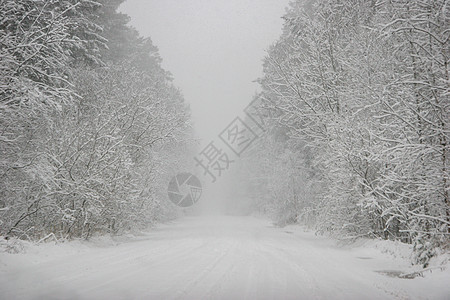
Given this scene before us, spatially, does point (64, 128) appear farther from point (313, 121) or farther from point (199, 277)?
point (313, 121)

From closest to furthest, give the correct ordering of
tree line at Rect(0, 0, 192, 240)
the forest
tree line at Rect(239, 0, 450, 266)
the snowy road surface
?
the snowy road surface, the forest, tree line at Rect(239, 0, 450, 266), tree line at Rect(0, 0, 192, 240)

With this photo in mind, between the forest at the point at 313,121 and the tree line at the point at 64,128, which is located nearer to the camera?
the forest at the point at 313,121

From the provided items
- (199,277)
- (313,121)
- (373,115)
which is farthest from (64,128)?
(373,115)

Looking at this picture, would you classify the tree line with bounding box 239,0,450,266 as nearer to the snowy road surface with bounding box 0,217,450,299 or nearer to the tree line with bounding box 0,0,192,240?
the snowy road surface with bounding box 0,217,450,299

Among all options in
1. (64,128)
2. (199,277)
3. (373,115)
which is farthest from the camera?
(64,128)

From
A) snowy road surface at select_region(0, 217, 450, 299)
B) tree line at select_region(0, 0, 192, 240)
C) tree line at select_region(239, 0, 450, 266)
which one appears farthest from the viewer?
tree line at select_region(0, 0, 192, 240)

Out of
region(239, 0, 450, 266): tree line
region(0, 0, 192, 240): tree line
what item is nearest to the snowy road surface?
region(239, 0, 450, 266): tree line

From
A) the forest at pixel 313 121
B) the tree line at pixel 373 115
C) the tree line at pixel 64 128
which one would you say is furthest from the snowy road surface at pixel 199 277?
the tree line at pixel 64 128

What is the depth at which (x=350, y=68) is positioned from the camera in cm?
1125

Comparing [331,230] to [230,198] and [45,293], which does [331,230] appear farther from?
[230,198]

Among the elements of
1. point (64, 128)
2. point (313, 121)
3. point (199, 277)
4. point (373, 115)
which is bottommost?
point (199, 277)

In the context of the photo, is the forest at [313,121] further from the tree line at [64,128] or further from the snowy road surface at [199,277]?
the snowy road surface at [199,277]

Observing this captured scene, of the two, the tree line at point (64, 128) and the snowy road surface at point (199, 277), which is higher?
the tree line at point (64, 128)

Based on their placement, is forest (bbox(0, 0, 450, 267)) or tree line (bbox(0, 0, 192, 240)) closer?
forest (bbox(0, 0, 450, 267))
